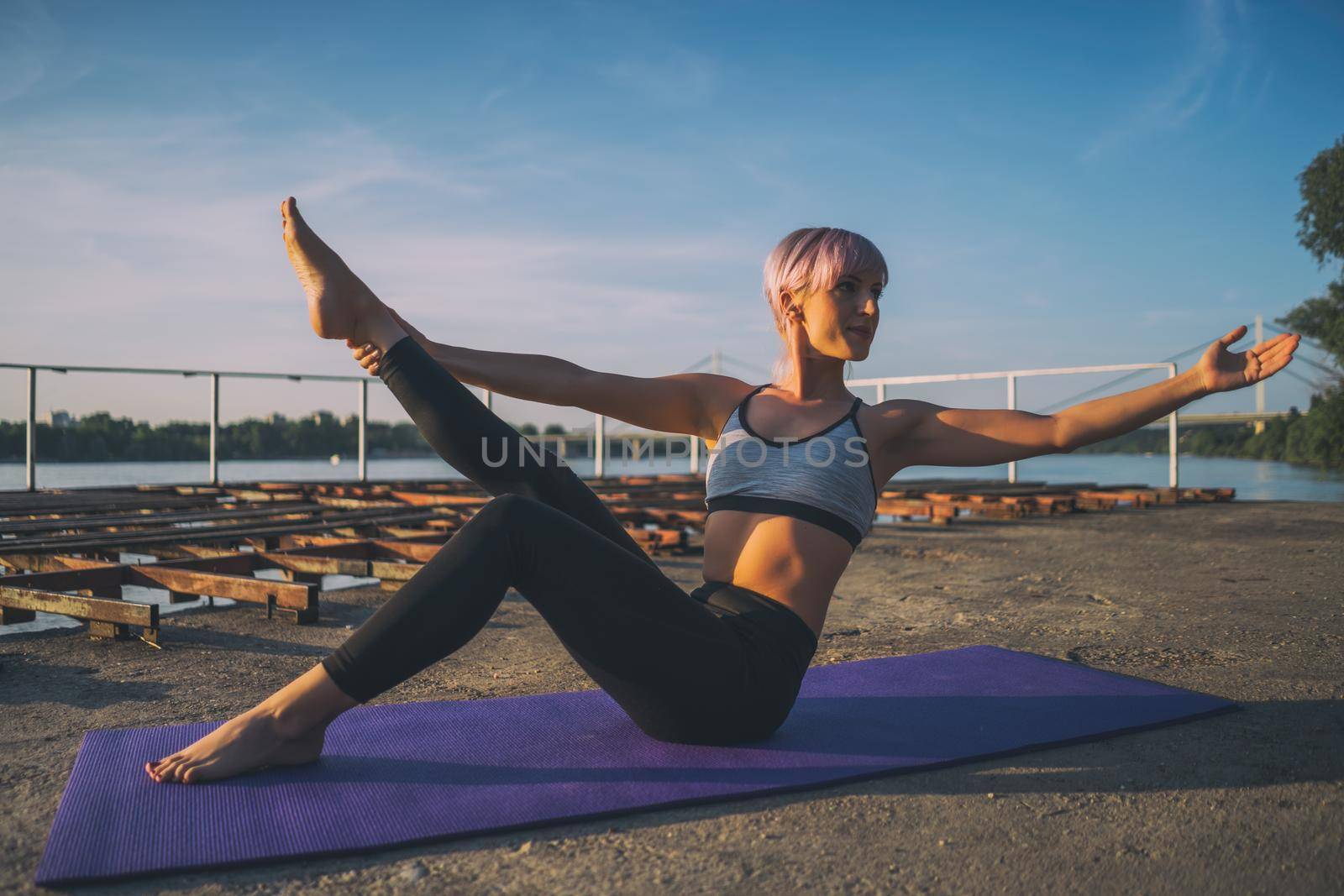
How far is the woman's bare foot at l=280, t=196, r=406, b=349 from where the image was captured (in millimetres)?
1663

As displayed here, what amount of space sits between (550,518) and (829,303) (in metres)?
0.69

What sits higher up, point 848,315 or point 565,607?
point 848,315

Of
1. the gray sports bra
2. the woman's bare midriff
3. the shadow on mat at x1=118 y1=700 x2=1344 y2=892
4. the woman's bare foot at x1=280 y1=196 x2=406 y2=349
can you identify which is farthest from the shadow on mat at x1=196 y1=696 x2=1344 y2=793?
the woman's bare foot at x1=280 y1=196 x2=406 y2=349

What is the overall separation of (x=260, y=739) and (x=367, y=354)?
705 millimetres

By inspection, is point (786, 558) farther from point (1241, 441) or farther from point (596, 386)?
point (1241, 441)

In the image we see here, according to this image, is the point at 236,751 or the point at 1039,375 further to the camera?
the point at 1039,375

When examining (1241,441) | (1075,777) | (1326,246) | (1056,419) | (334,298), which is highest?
(1326,246)

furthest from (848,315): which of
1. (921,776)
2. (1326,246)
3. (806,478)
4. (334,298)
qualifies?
(1326,246)

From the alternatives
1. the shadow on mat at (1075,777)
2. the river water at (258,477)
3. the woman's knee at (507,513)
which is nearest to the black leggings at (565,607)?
the woman's knee at (507,513)

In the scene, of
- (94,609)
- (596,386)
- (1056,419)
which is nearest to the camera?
(1056,419)

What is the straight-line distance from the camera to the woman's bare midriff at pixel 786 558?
1.64 m

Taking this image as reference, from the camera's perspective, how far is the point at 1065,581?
4270mm

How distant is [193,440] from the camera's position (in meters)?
13.3

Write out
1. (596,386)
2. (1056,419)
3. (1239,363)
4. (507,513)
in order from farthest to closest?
(596,386) → (1056,419) → (1239,363) → (507,513)
